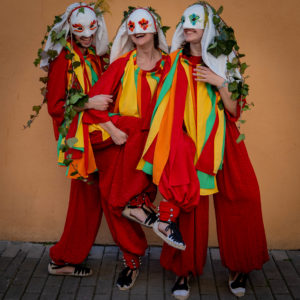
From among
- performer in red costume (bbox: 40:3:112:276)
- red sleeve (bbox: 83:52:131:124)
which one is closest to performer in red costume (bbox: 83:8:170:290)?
red sleeve (bbox: 83:52:131:124)

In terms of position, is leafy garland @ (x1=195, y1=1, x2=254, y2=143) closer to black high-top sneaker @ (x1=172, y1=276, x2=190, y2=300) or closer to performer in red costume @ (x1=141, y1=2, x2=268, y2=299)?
performer in red costume @ (x1=141, y1=2, x2=268, y2=299)

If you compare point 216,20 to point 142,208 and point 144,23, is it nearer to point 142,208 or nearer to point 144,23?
point 144,23

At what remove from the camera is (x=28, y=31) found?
4.43 metres

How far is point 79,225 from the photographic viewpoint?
415cm

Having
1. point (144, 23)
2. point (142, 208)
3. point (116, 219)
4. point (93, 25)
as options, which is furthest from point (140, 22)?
point (116, 219)

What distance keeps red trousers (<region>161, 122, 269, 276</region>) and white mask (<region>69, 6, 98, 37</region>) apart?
1.19 metres

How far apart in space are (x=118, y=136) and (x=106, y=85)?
37cm

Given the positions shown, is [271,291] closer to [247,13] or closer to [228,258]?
[228,258]

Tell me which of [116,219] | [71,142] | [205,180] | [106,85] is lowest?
[116,219]

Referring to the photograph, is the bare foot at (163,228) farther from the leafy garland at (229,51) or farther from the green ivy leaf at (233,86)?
the green ivy leaf at (233,86)

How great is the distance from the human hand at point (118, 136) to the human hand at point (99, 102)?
0.60 ft

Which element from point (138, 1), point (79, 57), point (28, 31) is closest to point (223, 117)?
point (79, 57)

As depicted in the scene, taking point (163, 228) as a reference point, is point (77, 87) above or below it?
above

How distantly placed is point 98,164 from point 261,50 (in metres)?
1.65
